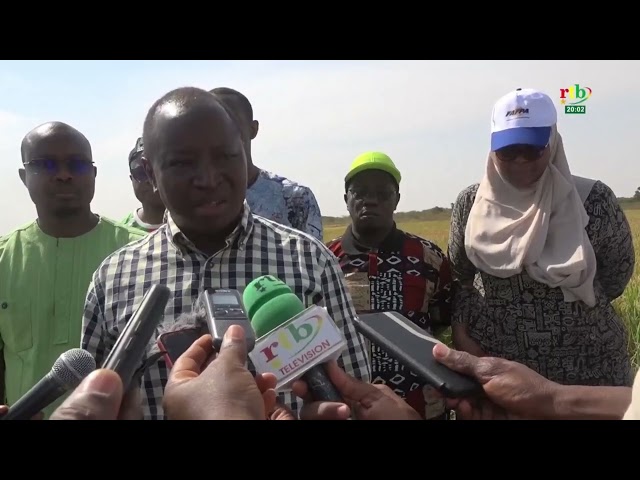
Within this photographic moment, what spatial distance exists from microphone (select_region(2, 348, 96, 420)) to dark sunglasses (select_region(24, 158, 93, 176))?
2427mm

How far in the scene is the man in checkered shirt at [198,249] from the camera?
234 cm

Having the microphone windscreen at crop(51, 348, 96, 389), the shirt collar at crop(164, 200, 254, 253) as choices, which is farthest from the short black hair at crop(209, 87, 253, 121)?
the microphone windscreen at crop(51, 348, 96, 389)

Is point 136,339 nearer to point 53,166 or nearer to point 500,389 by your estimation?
point 500,389

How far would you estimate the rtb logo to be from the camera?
158 cm

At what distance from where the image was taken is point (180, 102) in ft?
7.84

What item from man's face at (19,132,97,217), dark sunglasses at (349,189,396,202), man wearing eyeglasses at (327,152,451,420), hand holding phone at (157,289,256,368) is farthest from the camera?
dark sunglasses at (349,189,396,202)

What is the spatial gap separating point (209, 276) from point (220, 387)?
3.96 feet

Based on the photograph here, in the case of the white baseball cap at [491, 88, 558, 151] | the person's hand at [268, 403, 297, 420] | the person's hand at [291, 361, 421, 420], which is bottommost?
the person's hand at [268, 403, 297, 420]

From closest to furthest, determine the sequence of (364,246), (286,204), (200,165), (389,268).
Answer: (200,165)
(389,268)
(364,246)
(286,204)

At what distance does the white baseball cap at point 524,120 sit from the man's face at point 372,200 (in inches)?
30.9

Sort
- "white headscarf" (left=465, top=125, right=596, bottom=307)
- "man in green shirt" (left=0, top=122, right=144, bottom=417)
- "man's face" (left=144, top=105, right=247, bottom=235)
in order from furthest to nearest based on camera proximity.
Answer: "white headscarf" (left=465, top=125, right=596, bottom=307) < "man in green shirt" (left=0, top=122, right=144, bottom=417) < "man's face" (left=144, top=105, right=247, bottom=235)

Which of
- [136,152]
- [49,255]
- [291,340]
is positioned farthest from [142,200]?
[291,340]

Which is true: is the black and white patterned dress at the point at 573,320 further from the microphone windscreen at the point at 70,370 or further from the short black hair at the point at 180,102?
the microphone windscreen at the point at 70,370

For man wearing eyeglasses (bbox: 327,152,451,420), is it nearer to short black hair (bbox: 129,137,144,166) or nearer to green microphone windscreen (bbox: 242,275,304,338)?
short black hair (bbox: 129,137,144,166)
